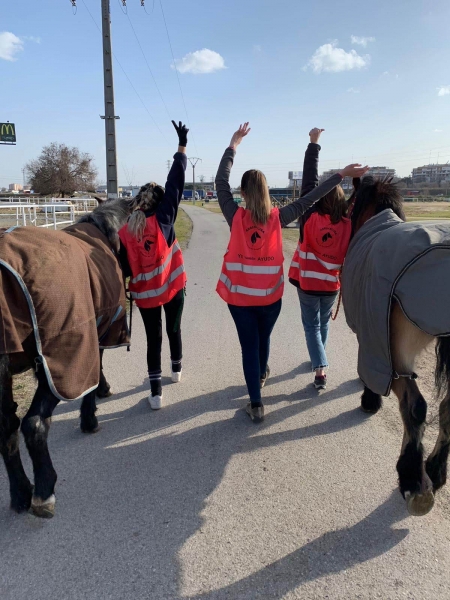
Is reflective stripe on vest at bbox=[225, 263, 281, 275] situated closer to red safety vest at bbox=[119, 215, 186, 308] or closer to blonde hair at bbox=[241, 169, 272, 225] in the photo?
blonde hair at bbox=[241, 169, 272, 225]

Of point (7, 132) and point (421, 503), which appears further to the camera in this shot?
point (7, 132)

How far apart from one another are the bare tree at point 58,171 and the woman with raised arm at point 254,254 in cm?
4295

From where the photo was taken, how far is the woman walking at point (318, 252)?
3.65 meters

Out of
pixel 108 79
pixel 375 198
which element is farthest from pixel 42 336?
pixel 108 79

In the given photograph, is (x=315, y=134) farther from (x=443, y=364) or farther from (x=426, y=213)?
(x=426, y=213)

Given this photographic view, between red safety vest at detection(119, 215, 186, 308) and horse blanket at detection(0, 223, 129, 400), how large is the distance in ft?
2.06

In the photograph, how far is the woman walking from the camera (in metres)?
3.65

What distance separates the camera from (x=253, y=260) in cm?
326

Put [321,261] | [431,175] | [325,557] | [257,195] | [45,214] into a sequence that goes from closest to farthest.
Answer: [325,557] < [257,195] < [321,261] < [45,214] < [431,175]

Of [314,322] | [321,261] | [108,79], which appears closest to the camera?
[321,261]

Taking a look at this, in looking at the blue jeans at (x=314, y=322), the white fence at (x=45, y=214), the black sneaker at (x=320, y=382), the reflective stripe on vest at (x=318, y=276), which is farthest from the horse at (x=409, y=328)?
the white fence at (x=45, y=214)

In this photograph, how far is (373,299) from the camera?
243 cm

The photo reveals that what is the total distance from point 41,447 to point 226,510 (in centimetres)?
112

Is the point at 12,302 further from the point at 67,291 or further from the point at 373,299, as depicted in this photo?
the point at 373,299
